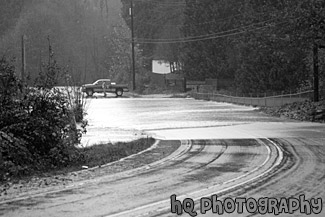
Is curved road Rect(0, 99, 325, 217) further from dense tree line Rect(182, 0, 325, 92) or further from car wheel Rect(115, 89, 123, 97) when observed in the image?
car wheel Rect(115, 89, 123, 97)

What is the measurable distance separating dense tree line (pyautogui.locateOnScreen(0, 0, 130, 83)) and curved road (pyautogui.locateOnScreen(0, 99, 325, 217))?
37590 mm

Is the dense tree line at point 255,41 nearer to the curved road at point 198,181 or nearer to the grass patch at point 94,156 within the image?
the curved road at point 198,181

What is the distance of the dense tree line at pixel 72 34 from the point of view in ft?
201

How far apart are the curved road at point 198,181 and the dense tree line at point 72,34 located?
37590mm

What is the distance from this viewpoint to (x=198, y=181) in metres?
10.7

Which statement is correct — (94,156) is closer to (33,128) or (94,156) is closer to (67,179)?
(33,128)

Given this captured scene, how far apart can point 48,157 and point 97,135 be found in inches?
289

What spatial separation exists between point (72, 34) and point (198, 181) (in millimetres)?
80725

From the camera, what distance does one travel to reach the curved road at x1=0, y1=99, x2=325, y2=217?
340 inches

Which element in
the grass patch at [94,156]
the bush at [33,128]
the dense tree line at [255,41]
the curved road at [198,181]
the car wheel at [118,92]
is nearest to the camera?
the curved road at [198,181]

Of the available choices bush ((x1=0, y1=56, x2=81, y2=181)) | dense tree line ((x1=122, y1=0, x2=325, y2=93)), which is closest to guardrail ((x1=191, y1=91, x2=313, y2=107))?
dense tree line ((x1=122, y1=0, x2=325, y2=93))

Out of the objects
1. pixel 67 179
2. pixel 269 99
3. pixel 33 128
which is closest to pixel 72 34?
pixel 269 99

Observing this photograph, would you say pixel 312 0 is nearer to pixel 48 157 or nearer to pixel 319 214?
pixel 48 157

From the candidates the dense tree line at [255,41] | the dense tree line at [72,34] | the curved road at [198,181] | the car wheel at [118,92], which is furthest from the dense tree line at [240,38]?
the curved road at [198,181]
